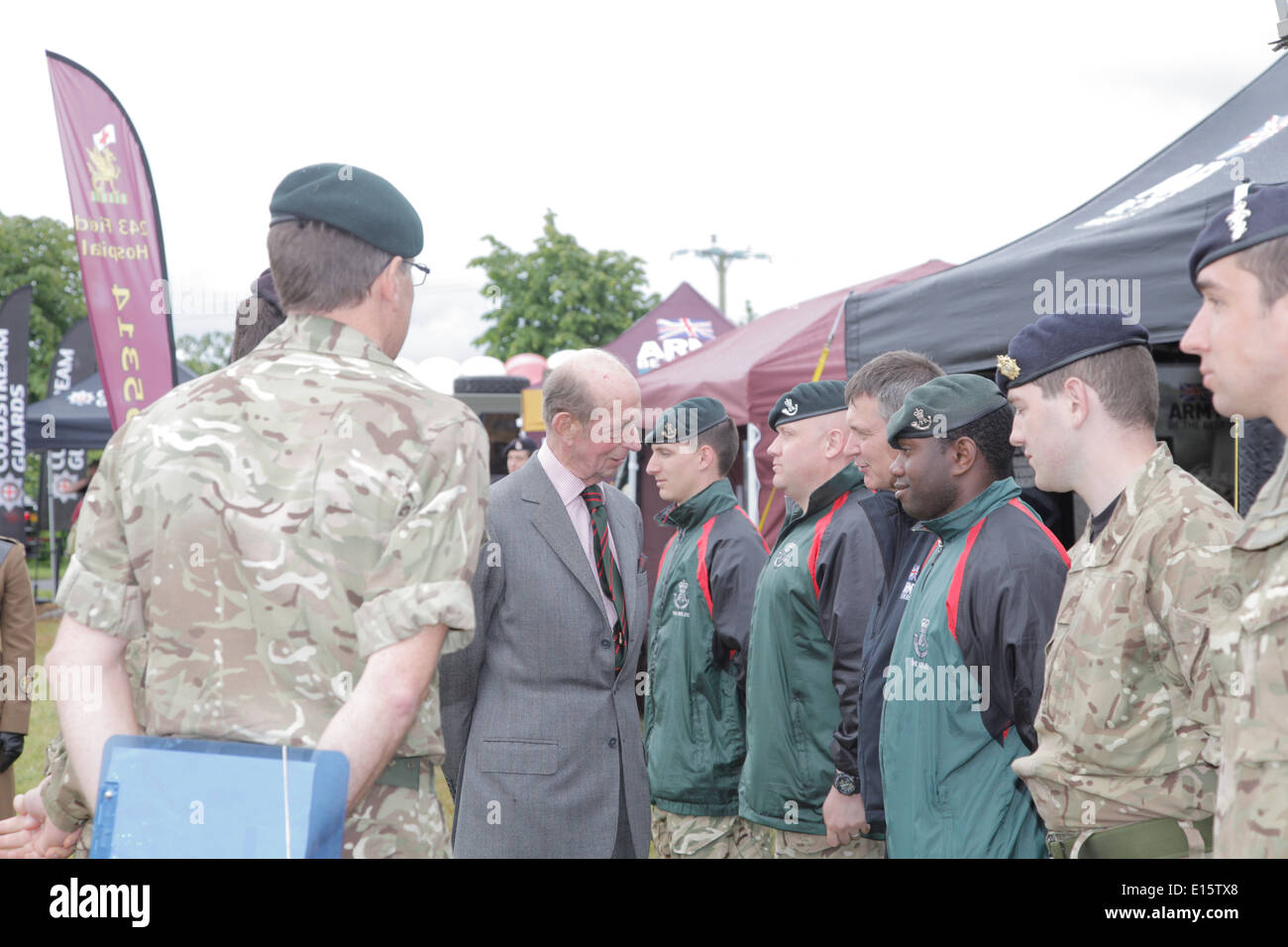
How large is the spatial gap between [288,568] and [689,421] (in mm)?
2995

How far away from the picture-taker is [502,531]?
3010 mm

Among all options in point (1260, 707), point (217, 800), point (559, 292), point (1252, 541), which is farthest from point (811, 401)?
point (559, 292)

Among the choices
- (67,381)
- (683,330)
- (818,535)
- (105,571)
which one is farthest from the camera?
(67,381)

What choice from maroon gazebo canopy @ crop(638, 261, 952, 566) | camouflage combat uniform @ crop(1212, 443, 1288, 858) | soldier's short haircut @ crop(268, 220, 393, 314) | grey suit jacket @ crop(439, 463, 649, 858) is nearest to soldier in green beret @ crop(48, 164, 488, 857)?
soldier's short haircut @ crop(268, 220, 393, 314)

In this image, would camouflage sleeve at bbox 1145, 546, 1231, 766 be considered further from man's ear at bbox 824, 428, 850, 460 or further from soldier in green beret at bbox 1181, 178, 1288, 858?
man's ear at bbox 824, 428, 850, 460

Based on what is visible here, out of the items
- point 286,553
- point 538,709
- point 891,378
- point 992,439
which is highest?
point 891,378

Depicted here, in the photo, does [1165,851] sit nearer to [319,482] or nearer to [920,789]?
[920,789]

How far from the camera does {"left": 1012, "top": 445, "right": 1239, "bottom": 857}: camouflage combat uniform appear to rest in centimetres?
190

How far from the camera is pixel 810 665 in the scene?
11.5ft

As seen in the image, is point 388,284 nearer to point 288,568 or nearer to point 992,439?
point 288,568

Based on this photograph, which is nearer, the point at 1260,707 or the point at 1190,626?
the point at 1260,707

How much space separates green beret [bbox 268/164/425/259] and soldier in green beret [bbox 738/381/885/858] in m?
2.01

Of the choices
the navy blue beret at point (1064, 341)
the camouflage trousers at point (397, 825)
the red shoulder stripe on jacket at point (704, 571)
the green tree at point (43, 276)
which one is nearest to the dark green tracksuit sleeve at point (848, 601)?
the red shoulder stripe on jacket at point (704, 571)

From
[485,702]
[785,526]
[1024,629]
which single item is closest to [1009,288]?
[785,526]
